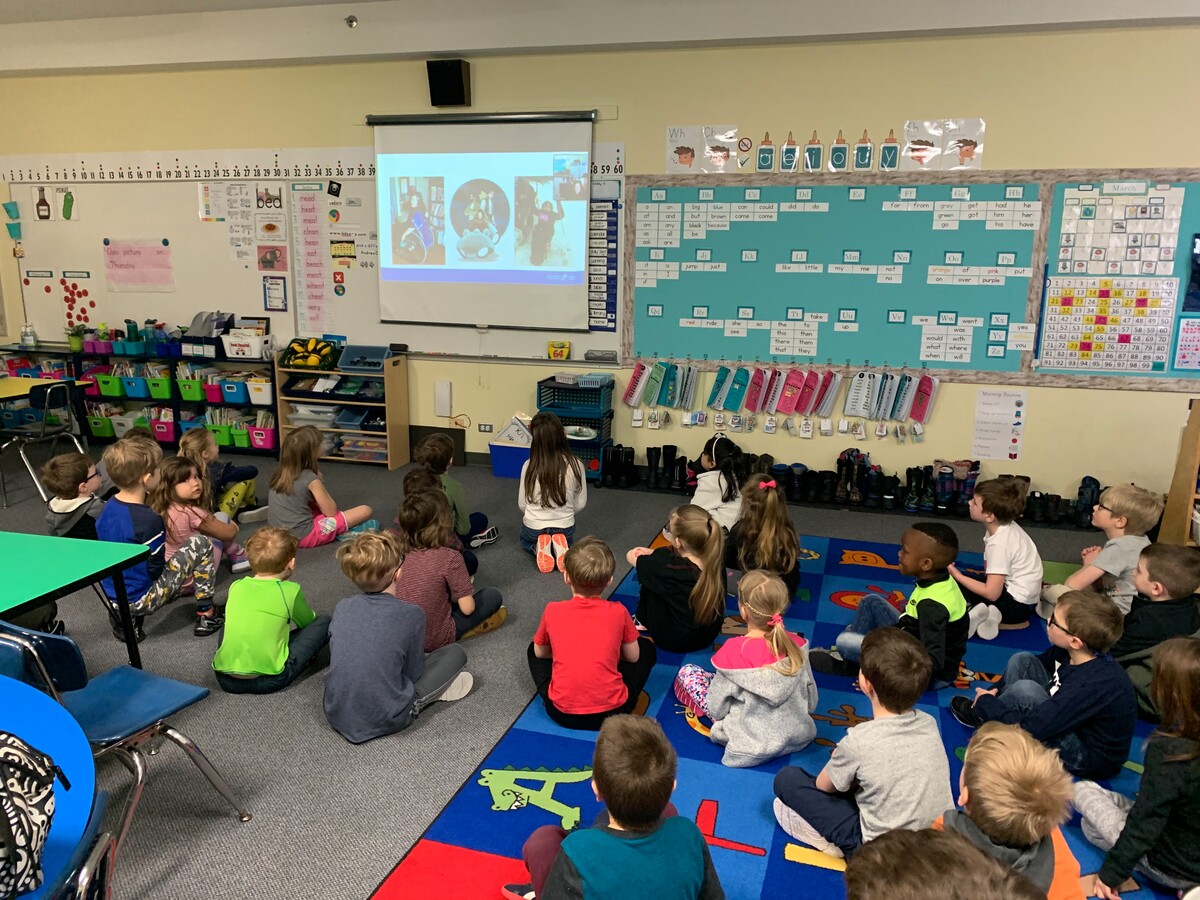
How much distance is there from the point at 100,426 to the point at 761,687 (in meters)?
6.54

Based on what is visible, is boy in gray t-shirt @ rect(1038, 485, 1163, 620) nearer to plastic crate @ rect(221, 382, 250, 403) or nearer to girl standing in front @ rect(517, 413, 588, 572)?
girl standing in front @ rect(517, 413, 588, 572)

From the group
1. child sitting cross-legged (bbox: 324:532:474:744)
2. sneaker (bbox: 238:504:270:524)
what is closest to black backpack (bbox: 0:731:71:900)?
child sitting cross-legged (bbox: 324:532:474:744)

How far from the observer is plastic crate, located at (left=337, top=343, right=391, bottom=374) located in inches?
251

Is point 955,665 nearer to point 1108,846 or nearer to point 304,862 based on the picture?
point 1108,846

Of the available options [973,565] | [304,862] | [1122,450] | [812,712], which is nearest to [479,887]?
[304,862]

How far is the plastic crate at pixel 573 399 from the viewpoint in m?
6.02

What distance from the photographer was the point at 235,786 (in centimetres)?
262

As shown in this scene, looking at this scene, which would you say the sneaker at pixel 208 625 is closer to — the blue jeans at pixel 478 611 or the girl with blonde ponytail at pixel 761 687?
the blue jeans at pixel 478 611

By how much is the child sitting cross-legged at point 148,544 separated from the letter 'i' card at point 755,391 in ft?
12.0

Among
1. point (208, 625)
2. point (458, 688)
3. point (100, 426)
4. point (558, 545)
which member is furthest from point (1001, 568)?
point (100, 426)

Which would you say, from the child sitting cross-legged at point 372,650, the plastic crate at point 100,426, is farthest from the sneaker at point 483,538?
the plastic crate at point 100,426

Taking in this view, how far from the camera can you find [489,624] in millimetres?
3754

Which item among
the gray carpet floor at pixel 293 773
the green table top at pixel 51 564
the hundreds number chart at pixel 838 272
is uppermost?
the hundreds number chart at pixel 838 272

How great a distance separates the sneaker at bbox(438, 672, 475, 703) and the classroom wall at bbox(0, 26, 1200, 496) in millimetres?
3300
